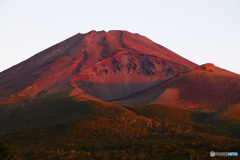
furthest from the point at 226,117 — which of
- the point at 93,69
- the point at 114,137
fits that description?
the point at 93,69

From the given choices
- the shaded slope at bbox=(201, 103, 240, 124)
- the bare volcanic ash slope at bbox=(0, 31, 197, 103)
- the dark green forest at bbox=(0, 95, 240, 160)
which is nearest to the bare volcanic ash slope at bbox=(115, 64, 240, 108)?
the bare volcanic ash slope at bbox=(0, 31, 197, 103)

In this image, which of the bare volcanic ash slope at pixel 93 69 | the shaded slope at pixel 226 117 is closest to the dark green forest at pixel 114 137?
the shaded slope at pixel 226 117

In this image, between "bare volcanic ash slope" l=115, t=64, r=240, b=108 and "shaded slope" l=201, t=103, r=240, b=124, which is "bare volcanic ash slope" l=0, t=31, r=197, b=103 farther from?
"shaded slope" l=201, t=103, r=240, b=124

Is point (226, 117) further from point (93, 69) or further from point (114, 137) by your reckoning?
point (93, 69)

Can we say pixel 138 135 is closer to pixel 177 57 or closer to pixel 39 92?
pixel 39 92

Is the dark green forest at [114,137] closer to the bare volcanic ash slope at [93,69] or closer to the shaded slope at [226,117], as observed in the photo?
the shaded slope at [226,117]

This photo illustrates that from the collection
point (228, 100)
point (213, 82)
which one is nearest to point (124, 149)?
point (228, 100)
